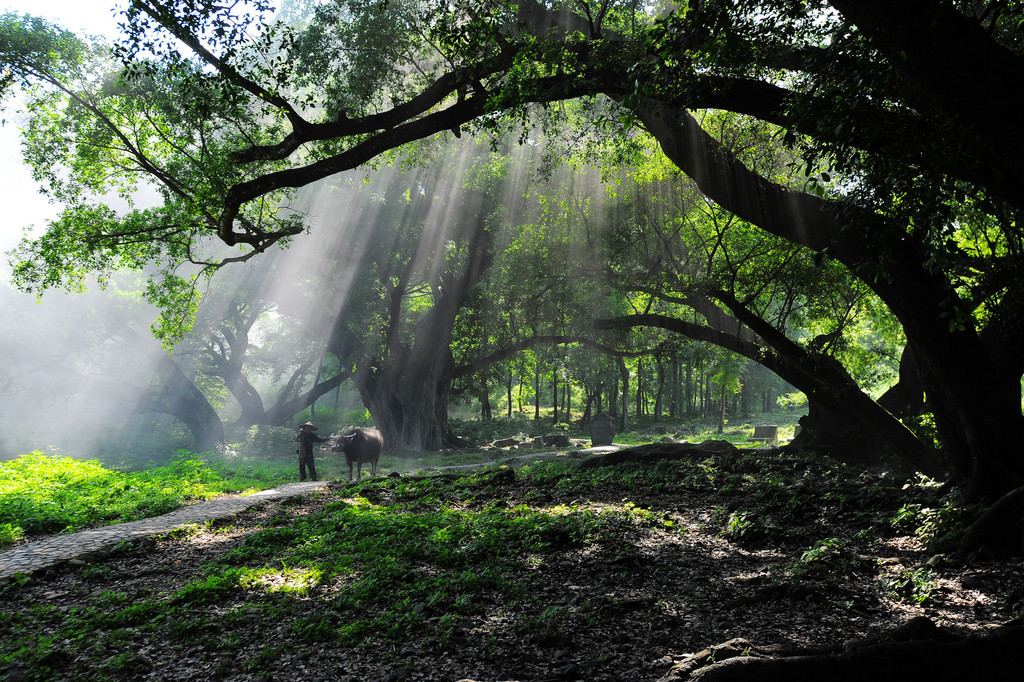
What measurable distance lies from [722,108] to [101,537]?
9.58m

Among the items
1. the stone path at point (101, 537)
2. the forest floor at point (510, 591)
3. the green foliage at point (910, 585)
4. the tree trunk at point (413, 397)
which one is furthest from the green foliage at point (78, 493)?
the tree trunk at point (413, 397)

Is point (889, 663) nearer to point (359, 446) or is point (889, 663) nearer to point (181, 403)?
point (359, 446)

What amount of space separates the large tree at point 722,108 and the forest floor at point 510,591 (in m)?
1.94

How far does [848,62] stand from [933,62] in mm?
1225

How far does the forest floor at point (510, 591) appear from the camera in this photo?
159 inches

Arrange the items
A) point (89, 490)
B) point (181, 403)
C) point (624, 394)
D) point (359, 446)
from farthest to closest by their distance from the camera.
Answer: point (624, 394) < point (181, 403) < point (359, 446) < point (89, 490)

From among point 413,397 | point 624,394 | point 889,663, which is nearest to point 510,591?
point 889,663

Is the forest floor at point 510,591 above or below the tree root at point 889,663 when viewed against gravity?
below

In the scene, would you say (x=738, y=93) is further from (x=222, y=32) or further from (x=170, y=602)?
(x=170, y=602)

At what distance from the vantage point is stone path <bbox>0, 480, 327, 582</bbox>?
6605 mm

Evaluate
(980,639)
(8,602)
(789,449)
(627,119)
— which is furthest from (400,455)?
(980,639)

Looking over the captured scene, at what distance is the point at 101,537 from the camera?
7.74 metres

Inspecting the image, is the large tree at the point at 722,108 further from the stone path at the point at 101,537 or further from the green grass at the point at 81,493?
the stone path at the point at 101,537

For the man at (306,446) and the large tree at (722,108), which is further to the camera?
the man at (306,446)
